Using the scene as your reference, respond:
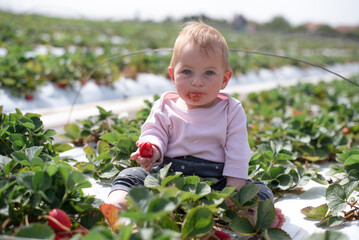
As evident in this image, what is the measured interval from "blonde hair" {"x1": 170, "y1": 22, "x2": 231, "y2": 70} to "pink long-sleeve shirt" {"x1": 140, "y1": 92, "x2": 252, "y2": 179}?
195mm

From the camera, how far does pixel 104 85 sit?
4.12 metres

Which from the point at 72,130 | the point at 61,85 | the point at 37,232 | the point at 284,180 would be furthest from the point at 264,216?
the point at 61,85

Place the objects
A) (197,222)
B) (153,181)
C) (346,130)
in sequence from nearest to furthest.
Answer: (197,222), (153,181), (346,130)

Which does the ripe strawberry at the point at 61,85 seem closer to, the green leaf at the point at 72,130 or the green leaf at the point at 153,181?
the green leaf at the point at 72,130

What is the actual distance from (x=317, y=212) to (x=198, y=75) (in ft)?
2.20

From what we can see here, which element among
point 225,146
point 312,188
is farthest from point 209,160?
point 312,188

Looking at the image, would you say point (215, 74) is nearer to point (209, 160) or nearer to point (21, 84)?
point (209, 160)

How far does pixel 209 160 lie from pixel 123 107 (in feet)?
7.08

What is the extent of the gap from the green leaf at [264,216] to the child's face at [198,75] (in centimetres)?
47

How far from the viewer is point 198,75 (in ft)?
4.78

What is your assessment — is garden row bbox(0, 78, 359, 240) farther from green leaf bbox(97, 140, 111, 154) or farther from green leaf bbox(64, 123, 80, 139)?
green leaf bbox(64, 123, 80, 139)

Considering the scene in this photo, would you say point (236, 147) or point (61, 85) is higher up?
point (236, 147)

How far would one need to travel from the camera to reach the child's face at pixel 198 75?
1.44 metres

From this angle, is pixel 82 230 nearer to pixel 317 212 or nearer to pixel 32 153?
pixel 32 153
